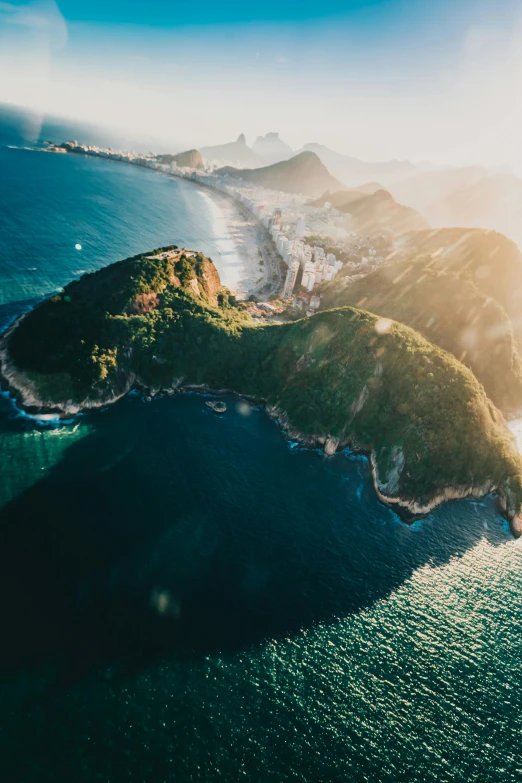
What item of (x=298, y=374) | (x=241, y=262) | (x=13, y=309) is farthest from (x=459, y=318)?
(x=13, y=309)

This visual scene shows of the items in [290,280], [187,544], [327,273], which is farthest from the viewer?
[327,273]

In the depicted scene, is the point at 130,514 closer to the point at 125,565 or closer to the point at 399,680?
the point at 125,565

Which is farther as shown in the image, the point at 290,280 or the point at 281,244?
the point at 281,244

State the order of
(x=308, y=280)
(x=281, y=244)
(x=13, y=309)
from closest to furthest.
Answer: (x=13, y=309)
(x=308, y=280)
(x=281, y=244)

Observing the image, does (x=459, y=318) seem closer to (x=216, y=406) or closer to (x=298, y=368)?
(x=298, y=368)

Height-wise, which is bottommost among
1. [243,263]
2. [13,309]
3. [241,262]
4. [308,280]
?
[13,309]

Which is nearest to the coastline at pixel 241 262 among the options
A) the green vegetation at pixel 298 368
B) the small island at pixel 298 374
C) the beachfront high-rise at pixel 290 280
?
the beachfront high-rise at pixel 290 280

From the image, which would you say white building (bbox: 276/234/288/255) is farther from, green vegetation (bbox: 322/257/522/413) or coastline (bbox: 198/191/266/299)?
green vegetation (bbox: 322/257/522/413)
